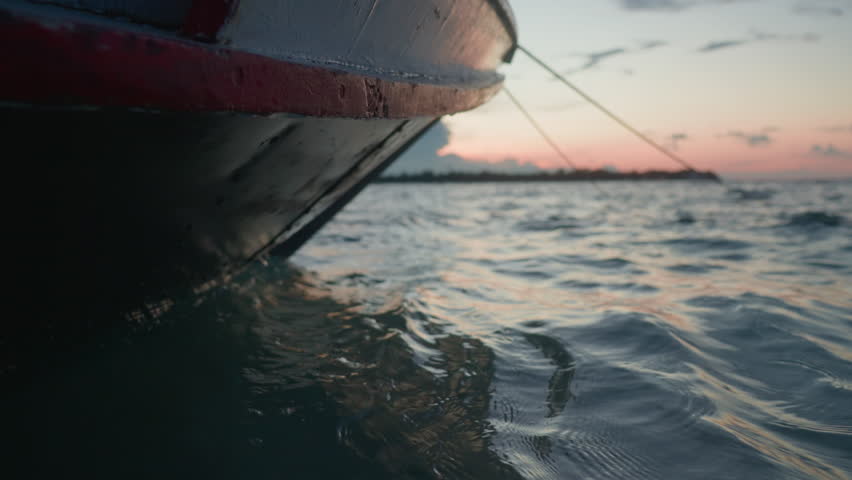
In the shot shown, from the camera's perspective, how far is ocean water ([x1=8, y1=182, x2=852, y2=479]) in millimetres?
1657

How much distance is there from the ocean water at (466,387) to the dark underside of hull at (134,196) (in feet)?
1.19

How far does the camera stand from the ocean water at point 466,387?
1.66 m

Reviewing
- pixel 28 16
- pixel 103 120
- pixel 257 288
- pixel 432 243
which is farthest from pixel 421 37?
pixel 432 243

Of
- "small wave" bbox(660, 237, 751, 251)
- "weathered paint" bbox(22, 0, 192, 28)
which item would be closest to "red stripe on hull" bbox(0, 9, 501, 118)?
"weathered paint" bbox(22, 0, 192, 28)

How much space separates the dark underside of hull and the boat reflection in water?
0.29 meters

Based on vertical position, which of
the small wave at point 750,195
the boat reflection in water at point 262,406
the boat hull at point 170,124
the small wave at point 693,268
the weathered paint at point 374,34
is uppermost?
the small wave at point 750,195

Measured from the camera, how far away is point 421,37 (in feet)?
7.55

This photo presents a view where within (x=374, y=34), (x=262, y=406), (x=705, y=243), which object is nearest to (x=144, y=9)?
(x=374, y=34)

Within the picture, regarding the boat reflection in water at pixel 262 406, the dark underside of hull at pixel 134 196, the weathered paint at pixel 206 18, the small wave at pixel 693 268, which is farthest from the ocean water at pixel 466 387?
the weathered paint at pixel 206 18

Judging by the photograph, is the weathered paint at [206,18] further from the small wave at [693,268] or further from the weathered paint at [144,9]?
the small wave at [693,268]

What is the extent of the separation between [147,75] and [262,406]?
146cm

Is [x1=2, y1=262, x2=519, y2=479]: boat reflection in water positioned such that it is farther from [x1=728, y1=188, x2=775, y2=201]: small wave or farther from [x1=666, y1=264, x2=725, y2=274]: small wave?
[x1=728, y1=188, x2=775, y2=201]: small wave

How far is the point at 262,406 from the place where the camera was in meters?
2.02

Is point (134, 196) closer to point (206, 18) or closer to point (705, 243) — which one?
point (206, 18)
